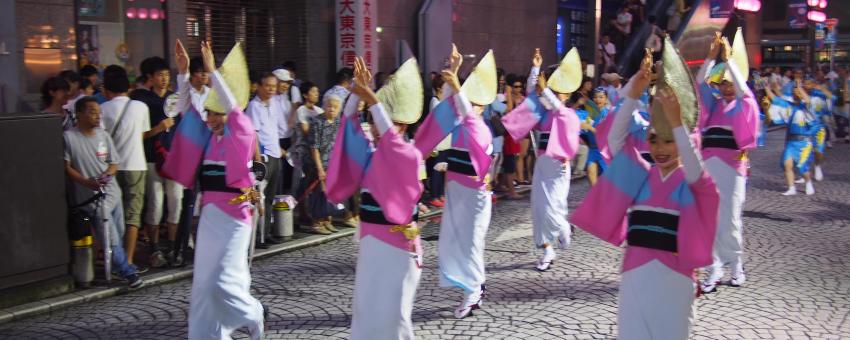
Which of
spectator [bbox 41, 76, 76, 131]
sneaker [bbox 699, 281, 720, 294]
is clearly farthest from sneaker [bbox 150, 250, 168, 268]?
sneaker [bbox 699, 281, 720, 294]

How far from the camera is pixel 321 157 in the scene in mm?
9328

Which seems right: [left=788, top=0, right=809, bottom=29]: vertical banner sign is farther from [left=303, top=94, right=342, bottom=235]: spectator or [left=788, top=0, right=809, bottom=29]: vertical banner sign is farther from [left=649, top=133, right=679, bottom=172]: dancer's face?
[left=649, top=133, right=679, bottom=172]: dancer's face

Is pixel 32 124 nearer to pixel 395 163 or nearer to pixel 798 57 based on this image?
pixel 395 163

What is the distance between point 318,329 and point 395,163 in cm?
187

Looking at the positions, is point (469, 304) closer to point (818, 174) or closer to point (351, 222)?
point (351, 222)

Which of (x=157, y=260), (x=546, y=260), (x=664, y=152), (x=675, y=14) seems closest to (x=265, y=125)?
(x=157, y=260)

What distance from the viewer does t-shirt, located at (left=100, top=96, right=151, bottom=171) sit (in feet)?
24.1

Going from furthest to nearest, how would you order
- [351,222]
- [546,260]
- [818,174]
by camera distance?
[818,174] → [351,222] → [546,260]

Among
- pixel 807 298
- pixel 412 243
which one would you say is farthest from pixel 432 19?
pixel 412 243

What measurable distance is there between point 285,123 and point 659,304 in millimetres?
6448

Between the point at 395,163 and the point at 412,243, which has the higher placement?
the point at 395,163

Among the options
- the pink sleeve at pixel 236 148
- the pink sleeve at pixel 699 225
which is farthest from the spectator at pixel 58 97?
the pink sleeve at pixel 699 225

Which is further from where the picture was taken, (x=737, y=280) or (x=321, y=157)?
(x=321, y=157)

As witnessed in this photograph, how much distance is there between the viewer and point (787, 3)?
123ft
